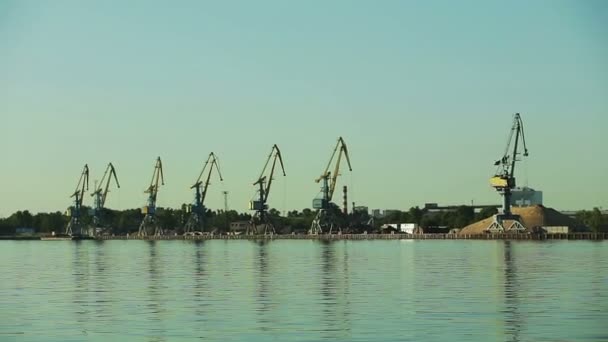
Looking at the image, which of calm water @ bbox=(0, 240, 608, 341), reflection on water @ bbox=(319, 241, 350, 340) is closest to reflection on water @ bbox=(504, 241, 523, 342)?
calm water @ bbox=(0, 240, 608, 341)

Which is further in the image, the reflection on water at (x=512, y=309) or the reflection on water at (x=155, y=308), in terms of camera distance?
the reflection on water at (x=155, y=308)

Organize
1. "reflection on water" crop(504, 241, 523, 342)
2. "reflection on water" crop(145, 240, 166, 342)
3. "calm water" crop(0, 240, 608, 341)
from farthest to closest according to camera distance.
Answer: "reflection on water" crop(145, 240, 166, 342), "calm water" crop(0, 240, 608, 341), "reflection on water" crop(504, 241, 523, 342)

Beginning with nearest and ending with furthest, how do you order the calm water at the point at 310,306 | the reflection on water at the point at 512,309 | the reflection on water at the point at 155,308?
the reflection on water at the point at 512,309 < the calm water at the point at 310,306 < the reflection on water at the point at 155,308

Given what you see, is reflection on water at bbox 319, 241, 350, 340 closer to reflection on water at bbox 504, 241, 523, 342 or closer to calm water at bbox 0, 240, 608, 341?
calm water at bbox 0, 240, 608, 341

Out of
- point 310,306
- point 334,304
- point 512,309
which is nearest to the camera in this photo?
point 512,309

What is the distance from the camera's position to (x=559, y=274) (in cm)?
6650

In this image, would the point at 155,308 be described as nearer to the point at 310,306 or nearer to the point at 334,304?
the point at 310,306

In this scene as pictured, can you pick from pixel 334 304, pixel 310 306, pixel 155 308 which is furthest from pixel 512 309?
pixel 155 308

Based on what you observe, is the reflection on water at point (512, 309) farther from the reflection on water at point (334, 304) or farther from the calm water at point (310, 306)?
the reflection on water at point (334, 304)

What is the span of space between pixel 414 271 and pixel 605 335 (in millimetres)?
38083

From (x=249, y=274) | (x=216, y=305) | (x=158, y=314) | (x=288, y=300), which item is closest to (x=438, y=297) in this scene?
(x=288, y=300)

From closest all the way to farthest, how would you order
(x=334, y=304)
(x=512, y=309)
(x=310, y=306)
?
(x=512, y=309) < (x=310, y=306) < (x=334, y=304)

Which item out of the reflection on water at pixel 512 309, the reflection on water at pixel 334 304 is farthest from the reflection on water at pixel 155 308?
the reflection on water at pixel 512 309

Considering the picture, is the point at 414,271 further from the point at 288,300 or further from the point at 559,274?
the point at 288,300
